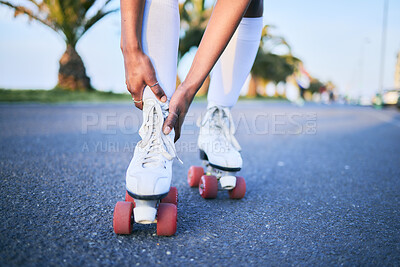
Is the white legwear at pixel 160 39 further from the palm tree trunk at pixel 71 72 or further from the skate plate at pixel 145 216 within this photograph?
the palm tree trunk at pixel 71 72

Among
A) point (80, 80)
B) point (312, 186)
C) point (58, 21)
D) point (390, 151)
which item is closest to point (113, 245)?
point (312, 186)

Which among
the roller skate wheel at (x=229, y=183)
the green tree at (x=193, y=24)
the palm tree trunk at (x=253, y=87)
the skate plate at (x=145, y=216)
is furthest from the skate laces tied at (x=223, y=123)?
the palm tree trunk at (x=253, y=87)

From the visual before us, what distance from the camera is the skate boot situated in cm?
127

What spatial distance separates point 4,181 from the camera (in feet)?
4.38

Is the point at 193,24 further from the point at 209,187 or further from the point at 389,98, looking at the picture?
the point at 209,187

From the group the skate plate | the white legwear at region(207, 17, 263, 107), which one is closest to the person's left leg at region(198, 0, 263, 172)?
the white legwear at region(207, 17, 263, 107)

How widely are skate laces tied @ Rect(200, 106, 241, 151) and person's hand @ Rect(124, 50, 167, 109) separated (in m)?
0.40

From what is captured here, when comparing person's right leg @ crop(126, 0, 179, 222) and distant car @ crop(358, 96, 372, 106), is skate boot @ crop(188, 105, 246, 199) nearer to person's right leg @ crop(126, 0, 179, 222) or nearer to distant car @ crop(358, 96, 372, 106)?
person's right leg @ crop(126, 0, 179, 222)

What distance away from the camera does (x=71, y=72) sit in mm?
10219

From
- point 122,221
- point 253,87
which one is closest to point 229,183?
point 122,221

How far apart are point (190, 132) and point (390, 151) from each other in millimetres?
2037

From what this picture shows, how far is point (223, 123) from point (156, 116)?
0.44m

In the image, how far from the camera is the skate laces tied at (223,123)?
1366mm

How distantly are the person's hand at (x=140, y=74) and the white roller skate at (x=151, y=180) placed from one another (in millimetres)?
35
